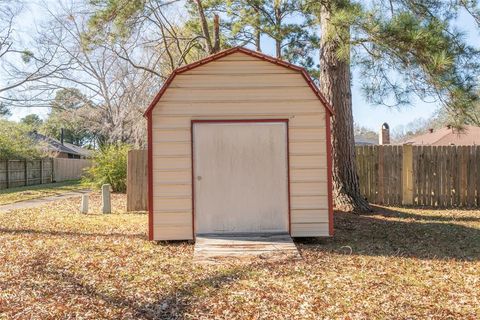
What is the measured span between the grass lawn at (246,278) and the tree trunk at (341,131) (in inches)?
57.1

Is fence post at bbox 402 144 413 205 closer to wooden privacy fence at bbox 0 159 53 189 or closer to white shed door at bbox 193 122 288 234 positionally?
white shed door at bbox 193 122 288 234

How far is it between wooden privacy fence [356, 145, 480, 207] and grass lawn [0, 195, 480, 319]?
3.16 metres

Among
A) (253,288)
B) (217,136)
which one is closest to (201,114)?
(217,136)

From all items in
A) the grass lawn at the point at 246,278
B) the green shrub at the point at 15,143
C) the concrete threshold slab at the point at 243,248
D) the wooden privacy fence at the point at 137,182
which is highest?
the green shrub at the point at 15,143

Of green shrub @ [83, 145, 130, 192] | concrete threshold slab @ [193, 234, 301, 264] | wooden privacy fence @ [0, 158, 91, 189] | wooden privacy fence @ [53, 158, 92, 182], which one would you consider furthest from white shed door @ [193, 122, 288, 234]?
wooden privacy fence @ [53, 158, 92, 182]

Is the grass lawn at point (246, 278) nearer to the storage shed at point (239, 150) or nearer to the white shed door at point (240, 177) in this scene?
the storage shed at point (239, 150)

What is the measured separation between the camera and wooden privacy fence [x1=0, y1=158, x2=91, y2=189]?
21.2 m

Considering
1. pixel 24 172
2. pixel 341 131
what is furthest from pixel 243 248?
pixel 24 172

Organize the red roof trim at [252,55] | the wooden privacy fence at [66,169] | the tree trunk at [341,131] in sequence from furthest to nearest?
1. the wooden privacy fence at [66,169]
2. the tree trunk at [341,131]
3. the red roof trim at [252,55]

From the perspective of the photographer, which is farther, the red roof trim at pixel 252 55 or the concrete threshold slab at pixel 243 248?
the red roof trim at pixel 252 55

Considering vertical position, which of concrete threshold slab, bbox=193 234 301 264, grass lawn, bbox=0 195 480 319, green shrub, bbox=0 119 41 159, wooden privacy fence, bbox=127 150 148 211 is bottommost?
grass lawn, bbox=0 195 480 319

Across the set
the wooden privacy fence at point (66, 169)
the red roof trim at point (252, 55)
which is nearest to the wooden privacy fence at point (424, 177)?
the red roof trim at point (252, 55)

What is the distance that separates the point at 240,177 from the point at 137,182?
16.7ft

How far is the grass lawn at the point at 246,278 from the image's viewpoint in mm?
3910
